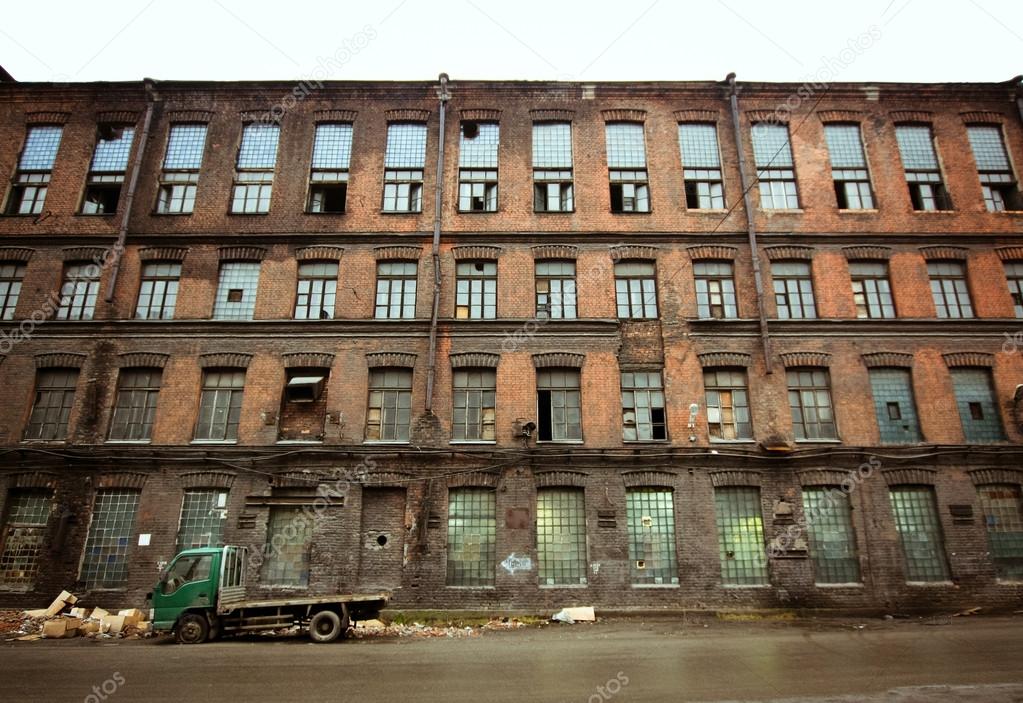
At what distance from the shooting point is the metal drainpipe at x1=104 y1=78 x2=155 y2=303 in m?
17.0

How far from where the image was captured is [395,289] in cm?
1731

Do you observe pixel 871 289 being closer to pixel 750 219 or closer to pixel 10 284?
pixel 750 219

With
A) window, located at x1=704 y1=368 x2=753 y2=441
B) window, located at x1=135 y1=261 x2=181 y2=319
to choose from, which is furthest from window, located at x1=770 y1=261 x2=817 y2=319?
window, located at x1=135 y1=261 x2=181 y2=319

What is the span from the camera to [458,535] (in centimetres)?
1522

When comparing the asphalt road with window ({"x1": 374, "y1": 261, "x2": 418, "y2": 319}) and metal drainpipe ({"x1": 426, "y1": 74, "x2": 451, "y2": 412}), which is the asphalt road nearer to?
metal drainpipe ({"x1": 426, "y1": 74, "x2": 451, "y2": 412})

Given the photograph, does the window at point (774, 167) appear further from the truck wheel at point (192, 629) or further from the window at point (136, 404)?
the window at point (136, 404)

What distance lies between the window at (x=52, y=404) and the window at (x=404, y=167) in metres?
10.5

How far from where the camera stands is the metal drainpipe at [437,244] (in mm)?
16047

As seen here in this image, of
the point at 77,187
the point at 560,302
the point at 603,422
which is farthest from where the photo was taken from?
the point at 77,187

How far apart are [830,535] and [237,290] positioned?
18276 mm

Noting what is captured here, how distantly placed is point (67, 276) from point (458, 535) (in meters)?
14.3

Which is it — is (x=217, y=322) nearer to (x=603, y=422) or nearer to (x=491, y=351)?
(x=491, y=351)

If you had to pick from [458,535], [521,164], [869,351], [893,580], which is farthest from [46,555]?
[869,351]

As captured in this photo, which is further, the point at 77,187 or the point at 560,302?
the point at 77,187
